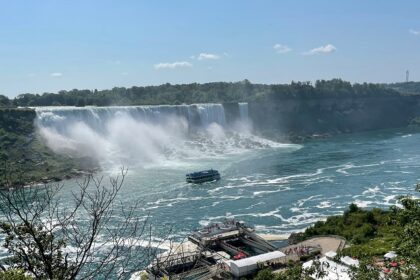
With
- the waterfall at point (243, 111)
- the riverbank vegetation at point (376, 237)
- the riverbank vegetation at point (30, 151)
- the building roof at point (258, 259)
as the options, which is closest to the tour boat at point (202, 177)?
the riverbank vegetation at point (30, 151)

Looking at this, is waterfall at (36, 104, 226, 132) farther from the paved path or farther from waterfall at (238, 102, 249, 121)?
the paved path

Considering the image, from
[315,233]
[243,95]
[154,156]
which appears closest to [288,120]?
[243,95]

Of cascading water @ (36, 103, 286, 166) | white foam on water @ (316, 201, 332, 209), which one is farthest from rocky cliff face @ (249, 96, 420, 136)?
white foam on water @ (316, 201, 332, 209)

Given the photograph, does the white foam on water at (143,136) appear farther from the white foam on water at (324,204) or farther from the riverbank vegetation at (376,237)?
the riverbank vegetation at (376,237)

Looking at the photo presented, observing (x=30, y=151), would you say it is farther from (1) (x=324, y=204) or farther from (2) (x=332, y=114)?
(2) (x=332, y=114)

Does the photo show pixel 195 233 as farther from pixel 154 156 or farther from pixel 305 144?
pixel 305 144

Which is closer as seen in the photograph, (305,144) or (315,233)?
(315,233)

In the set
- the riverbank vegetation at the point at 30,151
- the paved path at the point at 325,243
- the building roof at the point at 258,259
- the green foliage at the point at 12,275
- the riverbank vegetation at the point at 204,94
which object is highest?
the riverbank vegetation at the point at 204,94
